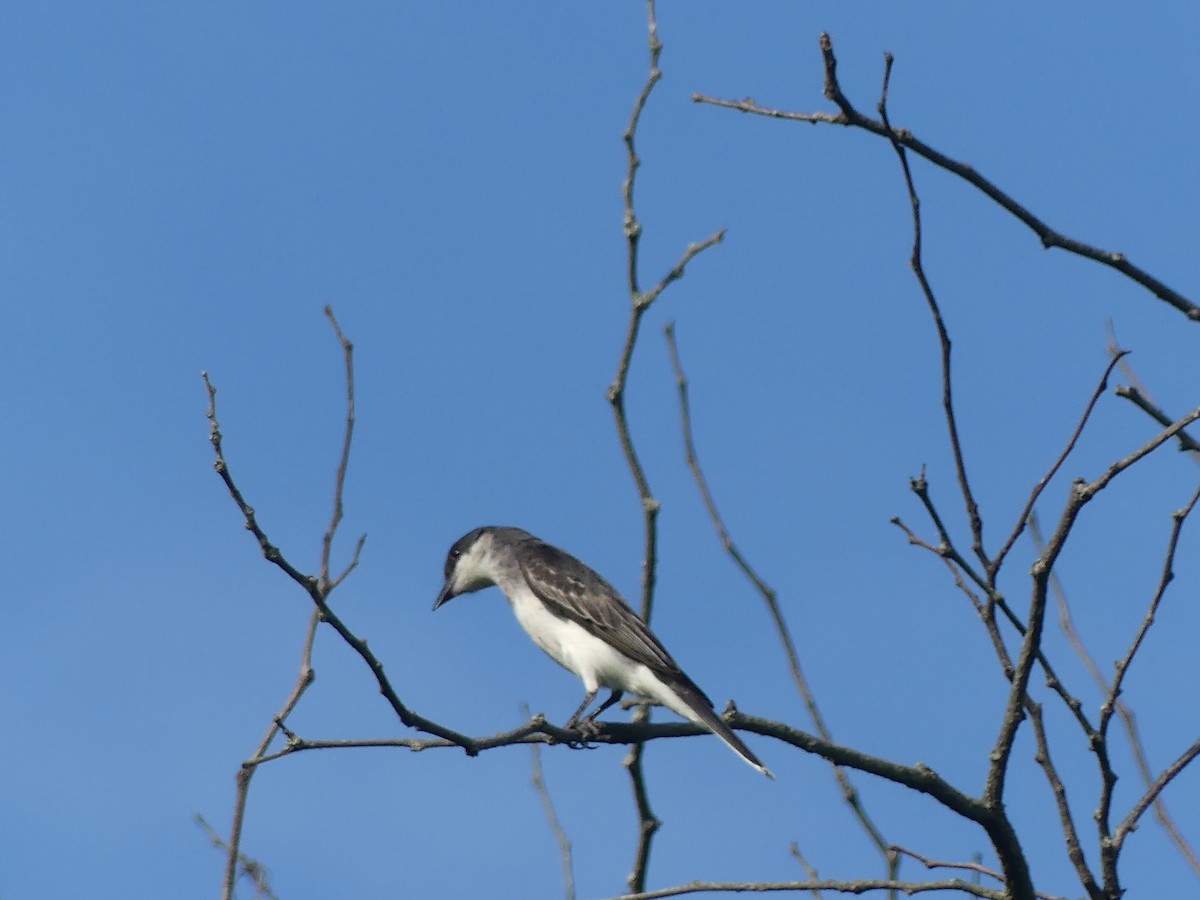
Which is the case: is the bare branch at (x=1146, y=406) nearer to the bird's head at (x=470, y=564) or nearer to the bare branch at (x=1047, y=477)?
the bare branch at (x=1047, y=477)

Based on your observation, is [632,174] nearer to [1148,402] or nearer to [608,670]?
[1148,402]

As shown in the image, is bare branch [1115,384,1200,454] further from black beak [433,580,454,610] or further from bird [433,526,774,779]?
black beak [433,580,454,610]

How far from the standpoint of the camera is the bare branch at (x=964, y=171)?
12.1 feet

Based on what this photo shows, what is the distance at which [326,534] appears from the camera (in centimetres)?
584

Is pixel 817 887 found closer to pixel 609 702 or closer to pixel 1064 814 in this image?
pixel 1064 814

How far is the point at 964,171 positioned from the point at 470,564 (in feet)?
23.4

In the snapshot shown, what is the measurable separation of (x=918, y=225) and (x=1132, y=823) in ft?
6.38

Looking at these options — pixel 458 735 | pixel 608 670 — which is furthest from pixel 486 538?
pixel 458 735

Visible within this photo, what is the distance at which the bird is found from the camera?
7801 millimetres

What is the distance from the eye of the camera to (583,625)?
28.3ft

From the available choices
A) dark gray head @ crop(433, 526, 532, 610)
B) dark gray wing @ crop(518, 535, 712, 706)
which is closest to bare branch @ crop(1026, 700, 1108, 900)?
dark gray wing @ crop(518, 535, 712, 706)

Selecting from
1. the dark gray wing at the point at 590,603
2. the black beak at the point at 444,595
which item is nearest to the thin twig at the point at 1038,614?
the dark gray wing at the point at 590,603

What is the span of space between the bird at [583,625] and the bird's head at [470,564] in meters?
0.01

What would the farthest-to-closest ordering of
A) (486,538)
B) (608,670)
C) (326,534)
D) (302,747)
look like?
1. (486,538)
2. (608,670)
3. (326,534)
4. (302,747)
